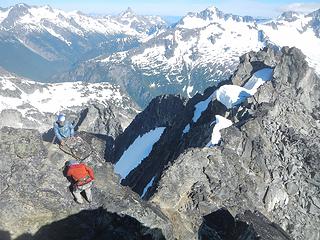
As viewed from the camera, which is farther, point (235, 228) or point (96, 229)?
point (235, 228)

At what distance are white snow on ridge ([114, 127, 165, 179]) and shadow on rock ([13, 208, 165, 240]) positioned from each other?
2850 inches

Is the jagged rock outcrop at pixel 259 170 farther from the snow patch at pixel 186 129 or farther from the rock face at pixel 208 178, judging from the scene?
the snow patch at pixel 186 129

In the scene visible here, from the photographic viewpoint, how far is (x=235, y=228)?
1566 inches

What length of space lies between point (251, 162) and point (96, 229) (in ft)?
140

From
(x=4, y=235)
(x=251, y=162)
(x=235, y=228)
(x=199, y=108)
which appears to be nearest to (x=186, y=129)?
(x=199, y=108)

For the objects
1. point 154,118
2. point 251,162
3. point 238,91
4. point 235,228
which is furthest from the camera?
point 154,118

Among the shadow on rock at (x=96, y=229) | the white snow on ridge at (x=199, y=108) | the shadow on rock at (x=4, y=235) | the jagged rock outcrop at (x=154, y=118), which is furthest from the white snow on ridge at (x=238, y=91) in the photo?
the shadow on rock at (x=4, y=235)

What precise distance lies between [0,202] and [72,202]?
4.92 m

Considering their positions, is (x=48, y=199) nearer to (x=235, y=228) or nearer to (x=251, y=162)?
(x=235, y=228)

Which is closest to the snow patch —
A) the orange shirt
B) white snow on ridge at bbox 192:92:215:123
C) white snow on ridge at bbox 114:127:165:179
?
white snow on ridge at bbox 192:92:215:123

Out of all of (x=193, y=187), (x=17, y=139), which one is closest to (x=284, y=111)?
(x=193, y=187)

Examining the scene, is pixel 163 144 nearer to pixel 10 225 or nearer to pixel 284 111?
pixel 284 111

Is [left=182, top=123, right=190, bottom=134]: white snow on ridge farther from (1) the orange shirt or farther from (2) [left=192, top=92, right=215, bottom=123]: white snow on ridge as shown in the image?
(1) the orange shirt

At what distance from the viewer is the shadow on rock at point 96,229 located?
32.3 m
